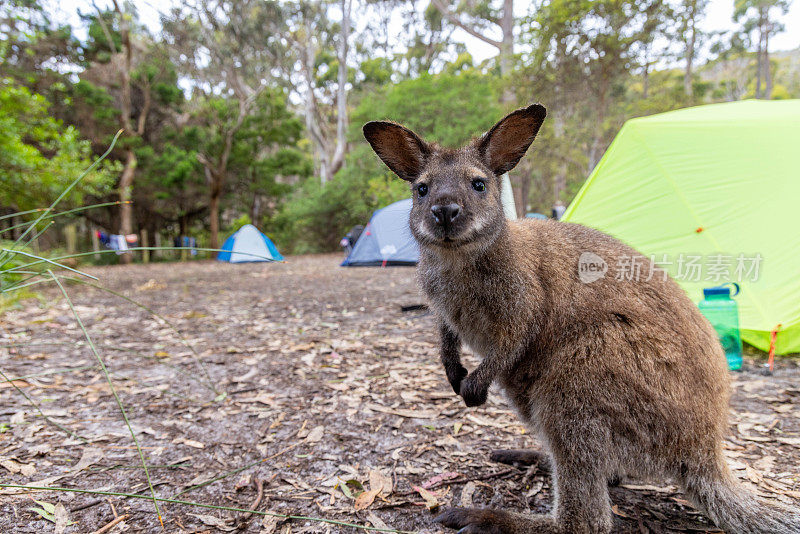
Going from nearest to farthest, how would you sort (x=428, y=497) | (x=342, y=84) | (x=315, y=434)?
1. (x=428, y=497)
2. (x=315, y=434)
3. (x=342, y=84)

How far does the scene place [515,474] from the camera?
213 centimetres

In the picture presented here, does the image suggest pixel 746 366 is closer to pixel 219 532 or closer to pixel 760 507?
pixel 760 507

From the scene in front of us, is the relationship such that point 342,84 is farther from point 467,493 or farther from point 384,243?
point 467,493

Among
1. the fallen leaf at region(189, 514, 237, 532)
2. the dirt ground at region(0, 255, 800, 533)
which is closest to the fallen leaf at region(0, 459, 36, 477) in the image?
the dirt ground at region(0, 255, 800, 533)

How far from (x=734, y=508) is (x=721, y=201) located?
10.2 ft

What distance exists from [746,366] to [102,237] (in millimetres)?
16032

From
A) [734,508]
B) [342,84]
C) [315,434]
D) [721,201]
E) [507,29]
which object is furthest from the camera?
[342,84]

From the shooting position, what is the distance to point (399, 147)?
2.10 metres

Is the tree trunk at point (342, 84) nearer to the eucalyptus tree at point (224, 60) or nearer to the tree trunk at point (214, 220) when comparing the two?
the eucalyptus tree at point (224, 60)

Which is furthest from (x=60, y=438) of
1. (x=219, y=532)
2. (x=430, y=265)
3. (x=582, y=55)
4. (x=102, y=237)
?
(x=582, y=55)

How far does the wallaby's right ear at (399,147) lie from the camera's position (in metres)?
1.99

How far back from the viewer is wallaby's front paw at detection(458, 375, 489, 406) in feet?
6.01

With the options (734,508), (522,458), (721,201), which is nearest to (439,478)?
(522,458)

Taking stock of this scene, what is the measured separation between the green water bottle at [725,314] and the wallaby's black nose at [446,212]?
275cm
